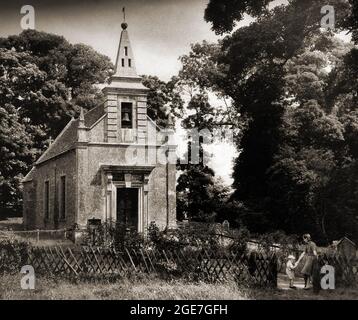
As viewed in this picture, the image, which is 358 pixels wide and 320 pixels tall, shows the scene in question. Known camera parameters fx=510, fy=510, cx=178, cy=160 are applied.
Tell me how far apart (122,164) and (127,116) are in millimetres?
2703

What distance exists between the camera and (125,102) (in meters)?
28.1

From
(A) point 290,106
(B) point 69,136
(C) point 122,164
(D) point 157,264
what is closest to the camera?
(D) point 157,264

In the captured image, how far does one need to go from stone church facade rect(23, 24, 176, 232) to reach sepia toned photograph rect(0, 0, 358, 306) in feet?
0.25

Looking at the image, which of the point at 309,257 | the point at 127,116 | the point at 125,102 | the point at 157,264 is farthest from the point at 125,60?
the point at 309,257

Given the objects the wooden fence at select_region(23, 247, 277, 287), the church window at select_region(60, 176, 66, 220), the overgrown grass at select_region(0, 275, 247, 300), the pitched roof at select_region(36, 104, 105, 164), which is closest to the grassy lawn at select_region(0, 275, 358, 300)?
the overgrown grass at select_region(0, 275, 247, 300)

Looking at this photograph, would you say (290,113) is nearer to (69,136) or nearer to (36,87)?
(69,136)

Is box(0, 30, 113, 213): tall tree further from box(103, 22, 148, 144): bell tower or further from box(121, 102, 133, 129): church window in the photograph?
box(121, 102, 133, 129): church window

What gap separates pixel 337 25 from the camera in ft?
72.3

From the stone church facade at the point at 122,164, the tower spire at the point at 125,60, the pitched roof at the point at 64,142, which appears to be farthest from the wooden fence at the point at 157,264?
the tower spire at the point at 125,60

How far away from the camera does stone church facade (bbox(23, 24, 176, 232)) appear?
27.1m

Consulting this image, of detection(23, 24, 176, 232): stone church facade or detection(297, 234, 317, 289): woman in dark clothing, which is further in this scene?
detection(23, 24, 176, 232): stone church facade

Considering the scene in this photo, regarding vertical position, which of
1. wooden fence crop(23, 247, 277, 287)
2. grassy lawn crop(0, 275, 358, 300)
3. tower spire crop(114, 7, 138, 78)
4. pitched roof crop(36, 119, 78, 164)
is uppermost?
tower spire crop(114, 7, 138, 78)
